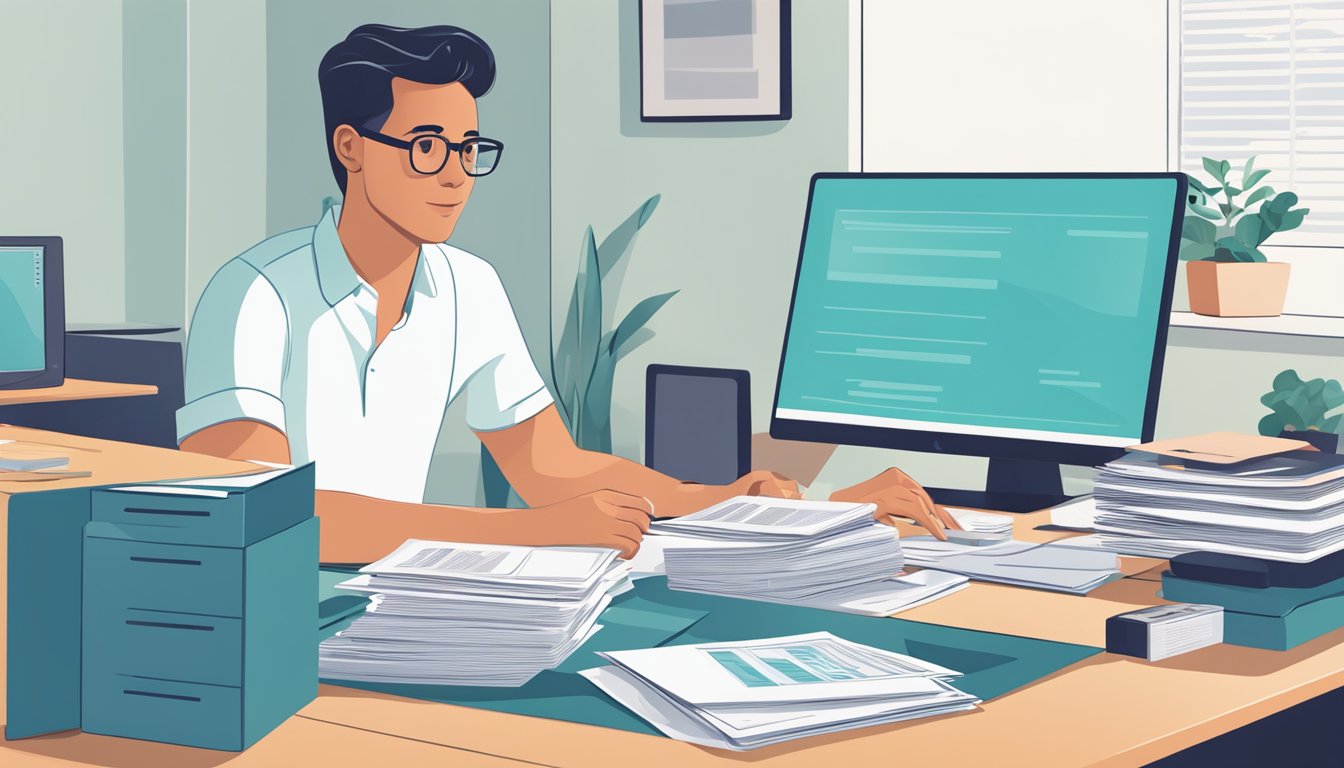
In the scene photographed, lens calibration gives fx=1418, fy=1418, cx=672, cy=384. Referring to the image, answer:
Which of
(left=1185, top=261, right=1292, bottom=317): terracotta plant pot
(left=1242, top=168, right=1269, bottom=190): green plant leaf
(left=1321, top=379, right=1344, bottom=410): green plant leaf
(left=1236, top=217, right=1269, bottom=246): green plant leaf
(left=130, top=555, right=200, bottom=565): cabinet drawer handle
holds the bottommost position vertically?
(left=130, top=555, right=200, bottom=565): cabinet drawer handle

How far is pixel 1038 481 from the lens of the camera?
2.20 m

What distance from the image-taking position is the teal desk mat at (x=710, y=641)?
4.20 feet

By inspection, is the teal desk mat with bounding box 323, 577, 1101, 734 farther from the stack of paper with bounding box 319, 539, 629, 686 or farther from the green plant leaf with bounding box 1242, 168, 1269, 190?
the green plant leaf with bounding box 1242, 168, 1269, 190

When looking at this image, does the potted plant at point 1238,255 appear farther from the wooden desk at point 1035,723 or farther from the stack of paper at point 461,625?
the stack of paper at point 461,625

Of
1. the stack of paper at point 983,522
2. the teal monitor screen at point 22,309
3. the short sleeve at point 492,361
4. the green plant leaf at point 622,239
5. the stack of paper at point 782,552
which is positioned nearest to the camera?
the stack of paper at point 782,552

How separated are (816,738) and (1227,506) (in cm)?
73

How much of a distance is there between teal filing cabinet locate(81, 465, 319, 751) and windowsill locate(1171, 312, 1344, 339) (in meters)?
2.17

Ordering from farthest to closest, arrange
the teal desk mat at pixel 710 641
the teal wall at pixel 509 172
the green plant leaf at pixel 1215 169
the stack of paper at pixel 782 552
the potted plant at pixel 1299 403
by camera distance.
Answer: the teal wall at pixel 509 172 < the green plant leaf at pixel 1215 169 < the potted plant at pixel 1299 403 < the stack of paper at pixel 782 552 < the teal desk mat at pixel 710 641

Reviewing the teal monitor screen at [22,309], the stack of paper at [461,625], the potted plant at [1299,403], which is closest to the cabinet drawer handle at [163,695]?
the stack of paper at [461,625]

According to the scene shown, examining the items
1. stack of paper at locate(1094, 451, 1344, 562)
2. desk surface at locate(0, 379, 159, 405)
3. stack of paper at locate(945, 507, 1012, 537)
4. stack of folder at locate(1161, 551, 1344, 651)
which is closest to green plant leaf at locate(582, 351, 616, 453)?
desk surface at locate(0, 379, 159, 405)

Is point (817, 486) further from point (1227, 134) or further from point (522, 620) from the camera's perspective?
point (522, 620)

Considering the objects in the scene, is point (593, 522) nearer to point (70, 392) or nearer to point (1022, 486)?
point (1022, 486)

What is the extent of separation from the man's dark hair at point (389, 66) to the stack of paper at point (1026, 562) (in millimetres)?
921

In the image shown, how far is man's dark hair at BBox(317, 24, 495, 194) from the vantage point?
1.99 metres
